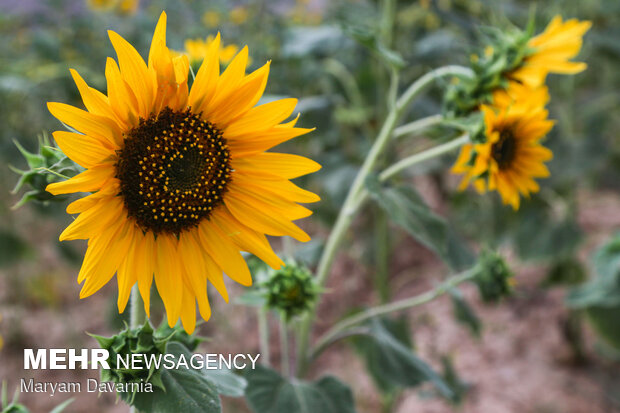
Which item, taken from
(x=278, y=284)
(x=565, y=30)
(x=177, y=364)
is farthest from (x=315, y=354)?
(x=565, y=30)

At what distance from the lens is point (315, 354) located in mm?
1136

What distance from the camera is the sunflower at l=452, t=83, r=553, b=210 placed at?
0.95 metres

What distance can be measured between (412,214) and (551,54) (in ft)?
1.25

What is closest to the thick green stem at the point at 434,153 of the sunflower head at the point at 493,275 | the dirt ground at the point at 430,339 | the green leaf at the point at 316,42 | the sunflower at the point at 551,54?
the sunflower at the point at 551,54

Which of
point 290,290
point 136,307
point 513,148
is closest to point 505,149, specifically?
point 513,148

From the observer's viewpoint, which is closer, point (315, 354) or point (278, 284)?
point (278, 284)

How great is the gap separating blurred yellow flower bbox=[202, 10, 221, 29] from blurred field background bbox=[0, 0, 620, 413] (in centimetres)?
4

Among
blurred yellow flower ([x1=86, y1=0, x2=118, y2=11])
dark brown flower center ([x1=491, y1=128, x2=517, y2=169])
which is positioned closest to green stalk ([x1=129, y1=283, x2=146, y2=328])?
dark brown flower center ([x1=491, y1=128, x2=517, y2=169])

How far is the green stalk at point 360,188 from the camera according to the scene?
38.0 inches

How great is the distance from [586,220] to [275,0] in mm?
1988

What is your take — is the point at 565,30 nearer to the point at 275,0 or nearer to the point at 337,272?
the point at 275,0

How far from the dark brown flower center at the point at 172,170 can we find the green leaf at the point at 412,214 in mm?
285

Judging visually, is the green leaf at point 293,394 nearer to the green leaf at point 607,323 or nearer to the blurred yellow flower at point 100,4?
the green leaf at point 607,323

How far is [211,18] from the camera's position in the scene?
2.92 m
